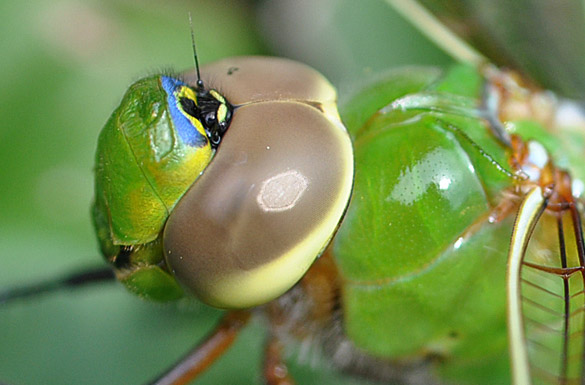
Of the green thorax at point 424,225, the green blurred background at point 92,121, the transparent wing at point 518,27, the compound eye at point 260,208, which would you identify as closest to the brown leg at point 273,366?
the green blurred background at point 92,121

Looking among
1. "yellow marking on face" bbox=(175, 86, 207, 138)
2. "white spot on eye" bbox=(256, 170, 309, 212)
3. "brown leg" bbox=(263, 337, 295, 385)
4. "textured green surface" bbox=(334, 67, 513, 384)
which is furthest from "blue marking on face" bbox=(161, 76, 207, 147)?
"brown leg" bbox=(263, 337, 295, 385)

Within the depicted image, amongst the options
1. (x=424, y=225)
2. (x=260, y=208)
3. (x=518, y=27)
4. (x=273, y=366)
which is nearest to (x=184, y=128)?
(x=260, y=208)

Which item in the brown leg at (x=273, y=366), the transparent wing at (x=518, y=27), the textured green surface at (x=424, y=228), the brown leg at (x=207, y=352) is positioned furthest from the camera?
the transparent wing at (x=518, y=27)

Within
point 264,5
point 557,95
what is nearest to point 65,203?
point 264,5

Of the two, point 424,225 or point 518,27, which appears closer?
point 424,225

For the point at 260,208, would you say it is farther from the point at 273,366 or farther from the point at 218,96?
the point at 273,366

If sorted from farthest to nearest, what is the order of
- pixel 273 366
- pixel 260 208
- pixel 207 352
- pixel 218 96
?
pixel 273 366 → pixel 207 352 → pixel 218 96 → pixel 260 208

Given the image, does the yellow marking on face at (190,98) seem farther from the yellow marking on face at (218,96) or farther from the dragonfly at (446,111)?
the dragonfly at (446,111)
